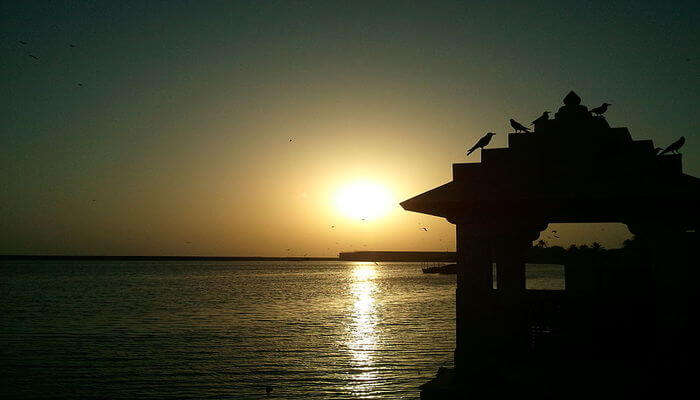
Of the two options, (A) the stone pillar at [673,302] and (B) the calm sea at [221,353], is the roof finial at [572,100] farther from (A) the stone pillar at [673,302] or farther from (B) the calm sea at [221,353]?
(B) the calm sea at [221,353]

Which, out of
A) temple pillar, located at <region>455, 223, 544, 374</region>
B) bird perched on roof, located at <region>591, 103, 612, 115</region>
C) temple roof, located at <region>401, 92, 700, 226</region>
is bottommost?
temple pillar, located at <region>455, 223, 544, 374</region>

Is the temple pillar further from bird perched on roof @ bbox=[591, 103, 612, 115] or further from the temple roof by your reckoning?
bird perched on roof @ bbox=[591, 103, 612, 115]

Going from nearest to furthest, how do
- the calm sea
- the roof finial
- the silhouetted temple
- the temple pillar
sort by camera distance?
1. the silhouetted temple
2. the temple pillar
3. the roof finial
4. the calm sea

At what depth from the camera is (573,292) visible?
11.3 m

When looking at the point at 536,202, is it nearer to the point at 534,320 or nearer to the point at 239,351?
the point at 534,320

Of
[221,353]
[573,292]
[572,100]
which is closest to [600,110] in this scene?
[572,100]

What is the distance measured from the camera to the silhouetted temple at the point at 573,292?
10352 mm

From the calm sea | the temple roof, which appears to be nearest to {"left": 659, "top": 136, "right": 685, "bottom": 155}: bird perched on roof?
the temple roof

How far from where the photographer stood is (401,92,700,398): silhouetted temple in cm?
1035

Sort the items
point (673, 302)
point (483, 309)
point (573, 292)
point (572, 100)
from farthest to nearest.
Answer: point (572, 100) → point (483, 309) → point (573, 292) → point (673, 302)

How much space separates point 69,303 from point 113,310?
1352cm

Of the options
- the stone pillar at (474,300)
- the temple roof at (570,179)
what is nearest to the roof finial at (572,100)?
the temple roof at (570,179)

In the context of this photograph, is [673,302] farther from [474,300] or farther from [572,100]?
[572,100]

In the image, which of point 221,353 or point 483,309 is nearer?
point 483,309
